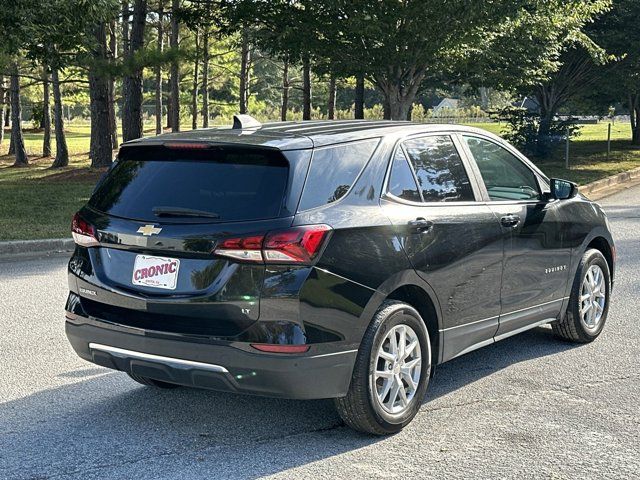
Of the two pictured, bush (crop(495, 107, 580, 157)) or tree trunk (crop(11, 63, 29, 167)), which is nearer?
tree trunk (crop(11, 63, 29, 167))

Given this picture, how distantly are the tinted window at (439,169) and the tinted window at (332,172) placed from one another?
17.6 inches

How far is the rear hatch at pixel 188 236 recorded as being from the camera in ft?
13.7

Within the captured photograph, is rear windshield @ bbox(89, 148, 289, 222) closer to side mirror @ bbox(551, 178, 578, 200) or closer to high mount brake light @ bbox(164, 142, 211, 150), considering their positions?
high mount brake light @ bbox(164, 142, 211, 150)

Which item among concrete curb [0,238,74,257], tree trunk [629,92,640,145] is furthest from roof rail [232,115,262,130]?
tree trunk [629,92,640,145]

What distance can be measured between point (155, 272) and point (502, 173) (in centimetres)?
274

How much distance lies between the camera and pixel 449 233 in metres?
5.08

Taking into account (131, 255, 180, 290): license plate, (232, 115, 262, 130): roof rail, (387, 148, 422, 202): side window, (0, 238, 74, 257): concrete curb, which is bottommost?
(0, 238, 74, 257): concrete curb

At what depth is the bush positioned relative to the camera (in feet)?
92.8

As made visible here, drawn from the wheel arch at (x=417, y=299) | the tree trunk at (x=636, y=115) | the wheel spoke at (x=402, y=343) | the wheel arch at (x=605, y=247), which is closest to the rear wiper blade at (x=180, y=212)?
the wheel arch at (x=417, y=299)

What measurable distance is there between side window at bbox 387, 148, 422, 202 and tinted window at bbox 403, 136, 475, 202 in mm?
68

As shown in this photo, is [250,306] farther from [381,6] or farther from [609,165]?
[609,165]

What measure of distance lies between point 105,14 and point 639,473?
13149 mm

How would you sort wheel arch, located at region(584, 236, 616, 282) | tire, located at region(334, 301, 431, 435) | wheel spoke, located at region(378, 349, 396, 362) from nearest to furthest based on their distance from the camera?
tire, located at region(334, 301, 431, 435) < wheel spoke, located at region(378, 349, 396, 362) < wheel arch, located at region(584, 236, 616, 282)

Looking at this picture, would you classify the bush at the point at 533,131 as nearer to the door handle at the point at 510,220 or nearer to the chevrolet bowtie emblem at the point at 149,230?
the door handle at the point at 510,220
